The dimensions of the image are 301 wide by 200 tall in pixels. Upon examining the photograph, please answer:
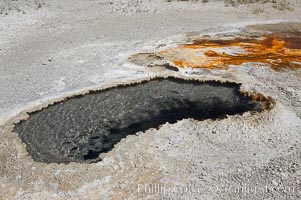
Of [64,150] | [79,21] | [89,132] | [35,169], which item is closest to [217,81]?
[89,132]

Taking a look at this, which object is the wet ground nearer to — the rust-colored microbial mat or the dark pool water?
the rust-colored microbial mat

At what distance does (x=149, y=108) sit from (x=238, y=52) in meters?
6.10

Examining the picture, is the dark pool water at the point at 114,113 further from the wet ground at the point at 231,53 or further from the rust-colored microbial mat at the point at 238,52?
the rust-colored microbial mat at the point at 238,52

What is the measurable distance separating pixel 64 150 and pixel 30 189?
69.4 inches

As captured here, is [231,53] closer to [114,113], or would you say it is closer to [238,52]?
[238,52]

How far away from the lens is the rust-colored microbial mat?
15773mm

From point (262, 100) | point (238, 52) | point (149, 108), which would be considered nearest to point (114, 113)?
point (149, 108)

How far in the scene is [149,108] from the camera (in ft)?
42.0

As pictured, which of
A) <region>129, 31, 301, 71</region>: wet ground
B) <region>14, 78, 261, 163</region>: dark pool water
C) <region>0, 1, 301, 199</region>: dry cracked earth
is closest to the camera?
<region>0, 1, 301, 199</region>: dry cracked earth

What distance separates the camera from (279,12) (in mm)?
23547

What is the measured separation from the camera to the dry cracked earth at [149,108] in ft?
30.1

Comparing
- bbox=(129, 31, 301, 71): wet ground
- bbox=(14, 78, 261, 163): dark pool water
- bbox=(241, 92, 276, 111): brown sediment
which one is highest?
bbox=(129, 31, 301, 71): wet ground

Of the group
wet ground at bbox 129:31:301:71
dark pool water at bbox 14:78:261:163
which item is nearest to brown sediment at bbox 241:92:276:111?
dark pool water at bbox 14:78:261:163

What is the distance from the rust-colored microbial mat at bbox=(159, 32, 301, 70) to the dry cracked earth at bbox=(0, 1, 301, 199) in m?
0.05
